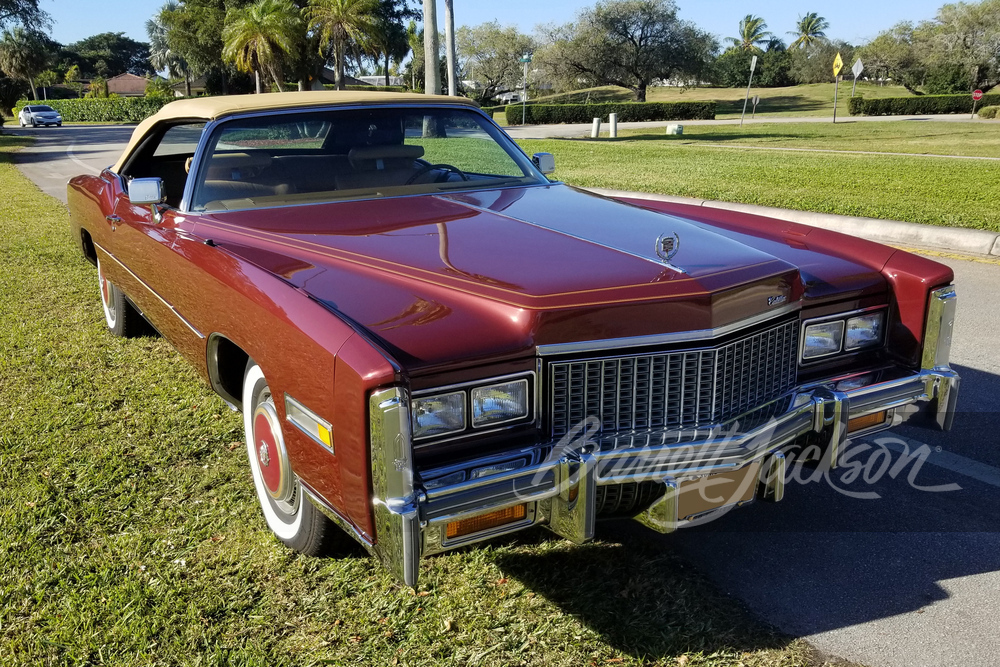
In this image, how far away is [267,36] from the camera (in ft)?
130

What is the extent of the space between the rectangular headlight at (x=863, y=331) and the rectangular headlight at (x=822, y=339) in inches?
2.0

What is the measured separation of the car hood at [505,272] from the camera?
227 centimetres

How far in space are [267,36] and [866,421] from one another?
41.4 metres

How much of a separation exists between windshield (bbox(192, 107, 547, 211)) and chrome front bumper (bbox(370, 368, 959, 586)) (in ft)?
5.74

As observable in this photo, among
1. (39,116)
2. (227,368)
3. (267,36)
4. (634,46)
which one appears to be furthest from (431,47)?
(634,46)

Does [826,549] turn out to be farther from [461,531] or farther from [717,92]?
[717,92]

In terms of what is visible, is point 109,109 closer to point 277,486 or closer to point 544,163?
point 544,163

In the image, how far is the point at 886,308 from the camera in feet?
10.1

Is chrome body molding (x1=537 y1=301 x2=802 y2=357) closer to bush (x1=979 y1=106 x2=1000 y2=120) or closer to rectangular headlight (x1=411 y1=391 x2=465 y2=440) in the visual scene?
rectangular headlight (x1=411 y1=391 x2=465 y2=440)

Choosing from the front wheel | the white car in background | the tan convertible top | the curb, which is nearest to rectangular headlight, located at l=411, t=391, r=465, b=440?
the front wheel

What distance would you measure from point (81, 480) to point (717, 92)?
62668mm

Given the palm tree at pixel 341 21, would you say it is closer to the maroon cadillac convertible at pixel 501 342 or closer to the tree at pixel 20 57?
the tree at pixel 20 57

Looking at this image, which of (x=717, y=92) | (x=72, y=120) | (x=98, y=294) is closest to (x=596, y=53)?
(x=717, y=92)

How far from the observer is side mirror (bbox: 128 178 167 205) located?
3.59m
